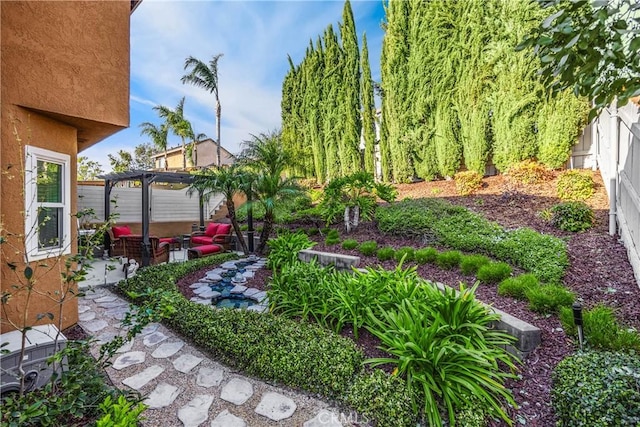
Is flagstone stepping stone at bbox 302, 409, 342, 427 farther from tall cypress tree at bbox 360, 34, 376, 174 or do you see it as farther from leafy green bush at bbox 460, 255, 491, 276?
tall cypress tree at bbox 360, 34, 376, 174

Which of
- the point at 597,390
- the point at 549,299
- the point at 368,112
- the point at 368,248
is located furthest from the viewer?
the point at 368,112

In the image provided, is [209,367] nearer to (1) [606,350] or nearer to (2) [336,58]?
(1) [606,350]

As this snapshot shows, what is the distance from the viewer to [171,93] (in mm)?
21531

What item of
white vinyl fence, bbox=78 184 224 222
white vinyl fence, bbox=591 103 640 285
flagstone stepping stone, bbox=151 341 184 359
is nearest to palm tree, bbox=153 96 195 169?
white vinyl fence, bbox=78 184 224 222

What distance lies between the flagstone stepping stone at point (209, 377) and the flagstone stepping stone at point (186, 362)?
0.16 m

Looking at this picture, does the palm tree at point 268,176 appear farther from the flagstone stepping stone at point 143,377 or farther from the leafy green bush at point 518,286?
the leafy green bush at point 518,286

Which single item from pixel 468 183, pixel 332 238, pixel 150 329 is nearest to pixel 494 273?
pixel 332 238

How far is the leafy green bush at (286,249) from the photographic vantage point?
6842 millimetres

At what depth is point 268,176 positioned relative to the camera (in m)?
8.34

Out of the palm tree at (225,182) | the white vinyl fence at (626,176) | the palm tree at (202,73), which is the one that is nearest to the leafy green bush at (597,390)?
the white vinyl fence at (626,176)

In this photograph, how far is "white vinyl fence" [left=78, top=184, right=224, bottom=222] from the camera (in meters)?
10.8

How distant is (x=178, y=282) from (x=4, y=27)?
4.69 m

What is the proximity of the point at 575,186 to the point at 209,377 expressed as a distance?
890 centimetres

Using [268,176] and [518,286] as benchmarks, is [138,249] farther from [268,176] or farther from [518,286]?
[518,286]
